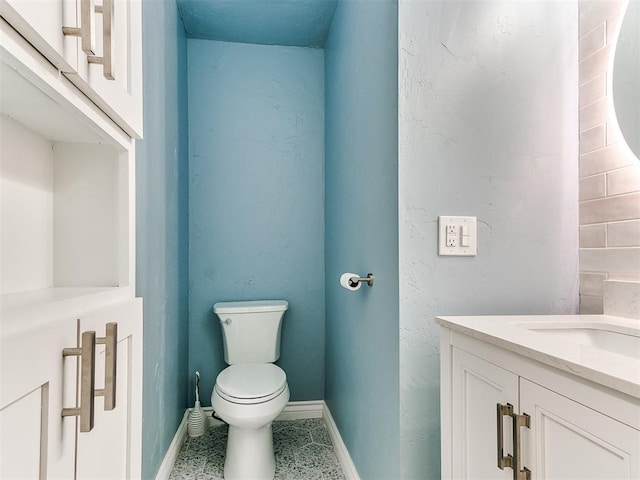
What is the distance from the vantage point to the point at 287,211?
2363mm

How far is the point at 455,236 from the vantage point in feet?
3.96

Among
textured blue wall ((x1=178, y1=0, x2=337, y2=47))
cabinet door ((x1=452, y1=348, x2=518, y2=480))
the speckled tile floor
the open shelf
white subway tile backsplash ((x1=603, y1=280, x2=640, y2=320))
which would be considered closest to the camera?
the open shelf

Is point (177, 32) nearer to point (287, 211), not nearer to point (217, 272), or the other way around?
point (287, 211)

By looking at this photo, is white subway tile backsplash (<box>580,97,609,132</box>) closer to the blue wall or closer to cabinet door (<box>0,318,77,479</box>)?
the blue wall

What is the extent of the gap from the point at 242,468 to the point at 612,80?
2.03 metres

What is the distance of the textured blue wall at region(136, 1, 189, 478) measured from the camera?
1.38 metres

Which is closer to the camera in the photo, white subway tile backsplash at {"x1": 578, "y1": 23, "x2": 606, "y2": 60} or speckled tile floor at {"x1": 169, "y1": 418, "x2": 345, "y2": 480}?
white subway tile backsplash at {"x1": 578, "y1": 23, "x2": 606, "y2": 60}

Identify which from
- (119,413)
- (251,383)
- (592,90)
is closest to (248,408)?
(251,383)

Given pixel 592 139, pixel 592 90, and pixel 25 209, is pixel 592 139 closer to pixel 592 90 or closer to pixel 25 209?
pixel 592 90

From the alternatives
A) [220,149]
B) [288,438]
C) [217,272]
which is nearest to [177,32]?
[220,149]

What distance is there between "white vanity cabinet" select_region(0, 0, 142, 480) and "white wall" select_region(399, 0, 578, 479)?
769mm

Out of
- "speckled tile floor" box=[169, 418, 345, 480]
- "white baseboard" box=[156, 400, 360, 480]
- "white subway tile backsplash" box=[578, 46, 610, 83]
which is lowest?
"speckled tile floor" box=[169, 418, 345, 480]

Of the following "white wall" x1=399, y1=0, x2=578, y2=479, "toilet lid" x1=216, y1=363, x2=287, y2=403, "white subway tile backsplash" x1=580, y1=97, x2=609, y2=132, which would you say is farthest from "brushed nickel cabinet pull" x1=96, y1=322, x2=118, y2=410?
"white subway tile backsplash" x1=580, y1=97, x2=609, y2=132

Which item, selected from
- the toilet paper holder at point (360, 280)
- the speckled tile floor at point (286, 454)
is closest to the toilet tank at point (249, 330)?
the speckled tile floor at point (286, 454)
